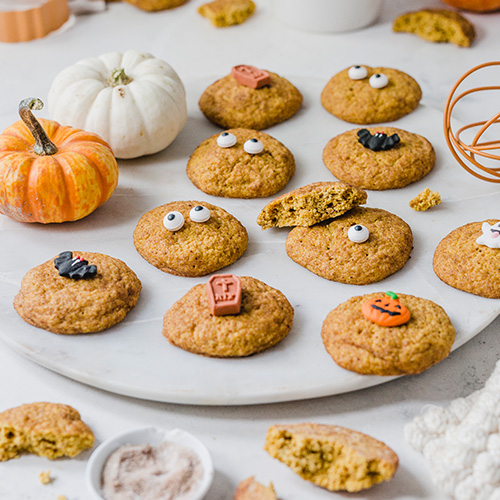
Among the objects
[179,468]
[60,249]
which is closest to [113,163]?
[60,249]

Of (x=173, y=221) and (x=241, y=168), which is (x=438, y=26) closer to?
(x=241, y=168)

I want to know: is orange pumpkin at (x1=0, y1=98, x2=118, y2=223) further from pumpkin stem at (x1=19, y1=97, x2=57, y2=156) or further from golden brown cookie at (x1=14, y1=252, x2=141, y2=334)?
golden brown cookie at (x1=14, y1=252, x2=141, y2=334)

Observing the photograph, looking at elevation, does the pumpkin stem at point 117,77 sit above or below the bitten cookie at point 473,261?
above

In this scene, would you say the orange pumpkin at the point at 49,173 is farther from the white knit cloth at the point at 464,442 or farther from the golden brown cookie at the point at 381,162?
the white knit cloth at the point at 464,442

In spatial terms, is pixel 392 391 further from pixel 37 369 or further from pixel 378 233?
pixel 37 369

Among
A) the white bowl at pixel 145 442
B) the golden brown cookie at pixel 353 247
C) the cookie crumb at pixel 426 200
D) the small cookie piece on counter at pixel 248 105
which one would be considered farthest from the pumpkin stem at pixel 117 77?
the white bowl at pixel 145 442

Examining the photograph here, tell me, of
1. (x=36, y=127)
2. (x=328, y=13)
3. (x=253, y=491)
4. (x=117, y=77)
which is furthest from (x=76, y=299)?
(x=328, y=13)
